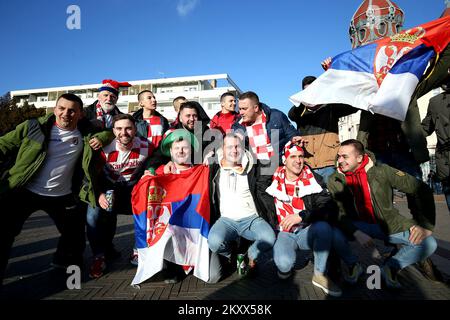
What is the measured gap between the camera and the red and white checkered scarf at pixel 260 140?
374cm

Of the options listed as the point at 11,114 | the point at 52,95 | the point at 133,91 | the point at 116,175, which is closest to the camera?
the point at 116,175

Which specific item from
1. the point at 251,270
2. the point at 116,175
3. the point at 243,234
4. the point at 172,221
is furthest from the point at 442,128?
the point at 116,175

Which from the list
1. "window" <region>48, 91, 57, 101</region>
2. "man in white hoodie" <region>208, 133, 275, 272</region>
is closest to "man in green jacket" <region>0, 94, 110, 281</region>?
"man in white hoodie" <region>208, 133, 275, 272</region>

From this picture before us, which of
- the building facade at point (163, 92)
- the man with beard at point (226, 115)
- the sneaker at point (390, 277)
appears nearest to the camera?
the sneaker at point (390, 277)

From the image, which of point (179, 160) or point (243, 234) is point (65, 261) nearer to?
point (179, 160)

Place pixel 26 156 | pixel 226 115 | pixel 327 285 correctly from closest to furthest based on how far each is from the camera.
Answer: pixel 327 285, pixel 26 156, pixel 226 115

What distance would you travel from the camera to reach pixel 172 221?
2986 millimetres

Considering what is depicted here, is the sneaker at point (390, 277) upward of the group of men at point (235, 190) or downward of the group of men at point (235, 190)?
downward

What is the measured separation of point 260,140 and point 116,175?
2.03 meters

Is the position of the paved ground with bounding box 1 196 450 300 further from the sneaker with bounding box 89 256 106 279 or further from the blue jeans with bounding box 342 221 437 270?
the blue jeans with bounding box 342 221 437 270

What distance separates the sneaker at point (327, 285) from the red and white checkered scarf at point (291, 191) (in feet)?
1.82

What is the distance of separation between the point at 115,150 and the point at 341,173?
9.32 ft

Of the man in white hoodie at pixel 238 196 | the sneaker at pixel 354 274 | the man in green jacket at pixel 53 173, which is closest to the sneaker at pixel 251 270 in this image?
the man in white hoodie at pixel 238 196

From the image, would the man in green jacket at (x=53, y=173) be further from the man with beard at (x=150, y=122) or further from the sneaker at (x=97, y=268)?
the man with beard at (x=150, y=122)
